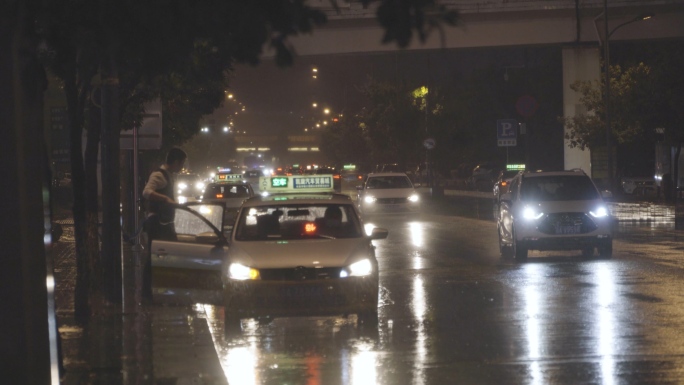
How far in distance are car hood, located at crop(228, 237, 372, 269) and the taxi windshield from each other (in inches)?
14.1

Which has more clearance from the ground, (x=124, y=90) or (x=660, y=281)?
(x=124, y=90)

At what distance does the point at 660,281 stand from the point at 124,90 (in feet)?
26.8

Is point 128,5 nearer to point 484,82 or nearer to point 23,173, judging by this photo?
point 23,173

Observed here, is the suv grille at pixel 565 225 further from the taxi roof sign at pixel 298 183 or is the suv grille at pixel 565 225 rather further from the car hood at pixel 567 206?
the taxi roof sign at pixel 298 183

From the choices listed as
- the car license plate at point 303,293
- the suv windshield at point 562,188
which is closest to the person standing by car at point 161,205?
the car license plate at point 303,293

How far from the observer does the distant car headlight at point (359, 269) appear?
1159 cm

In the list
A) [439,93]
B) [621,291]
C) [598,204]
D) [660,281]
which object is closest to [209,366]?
[621,291]

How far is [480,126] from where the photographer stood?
99812 mm

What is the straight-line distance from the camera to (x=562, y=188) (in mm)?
21016

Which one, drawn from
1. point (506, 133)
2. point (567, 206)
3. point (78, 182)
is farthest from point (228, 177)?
point (78, 182)

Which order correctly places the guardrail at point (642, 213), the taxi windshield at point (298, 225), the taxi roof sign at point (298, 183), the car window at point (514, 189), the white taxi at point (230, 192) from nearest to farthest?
the taxi windshield at point (298, 225) → the car window at point (514, 189) → the taxi roof sign at point (298, 183) → the white taxi at point (230, 192) → the guardrail at point (642, 213)

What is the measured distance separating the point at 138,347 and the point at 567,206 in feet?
36.7

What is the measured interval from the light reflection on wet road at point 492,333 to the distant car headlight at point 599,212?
94 cm

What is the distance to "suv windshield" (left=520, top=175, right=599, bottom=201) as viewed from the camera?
67.7 ft
